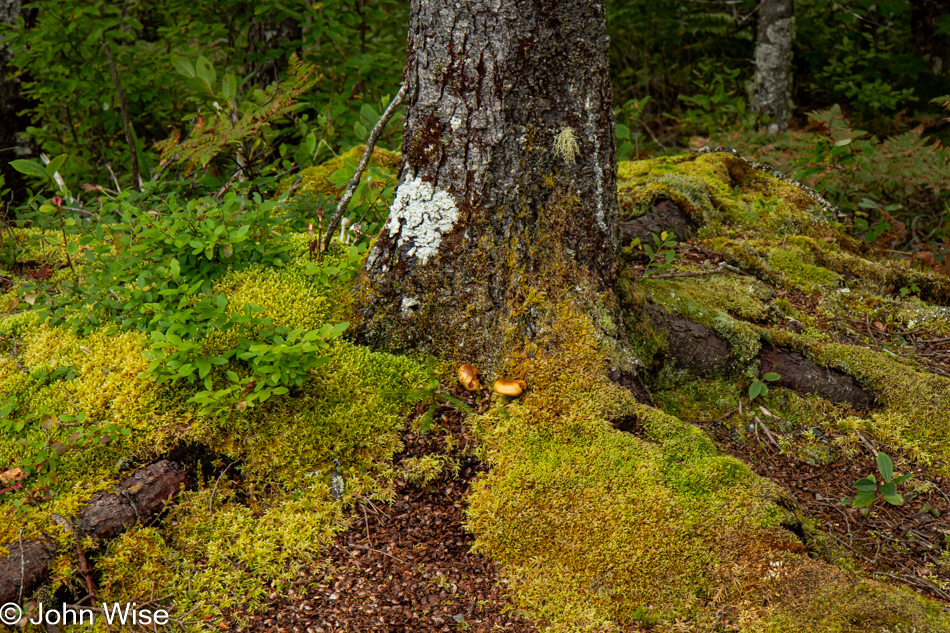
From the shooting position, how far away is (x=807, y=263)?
4.76m

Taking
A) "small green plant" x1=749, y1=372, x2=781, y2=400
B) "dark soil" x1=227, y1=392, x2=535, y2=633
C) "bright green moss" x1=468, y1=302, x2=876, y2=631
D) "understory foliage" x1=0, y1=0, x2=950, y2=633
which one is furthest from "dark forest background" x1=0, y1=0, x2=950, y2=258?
"bright green moss" x1=468, y1=302, x2=876, y2=631

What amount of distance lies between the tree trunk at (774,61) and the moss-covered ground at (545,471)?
6797 mm

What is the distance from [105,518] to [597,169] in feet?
8.18

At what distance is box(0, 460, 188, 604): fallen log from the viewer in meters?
2.10

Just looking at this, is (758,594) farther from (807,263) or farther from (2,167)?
(2,167)

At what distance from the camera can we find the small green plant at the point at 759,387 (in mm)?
3213

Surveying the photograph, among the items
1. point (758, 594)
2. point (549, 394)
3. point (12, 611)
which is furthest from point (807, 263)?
point (12, 611)

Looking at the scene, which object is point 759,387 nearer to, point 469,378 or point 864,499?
point 864,499

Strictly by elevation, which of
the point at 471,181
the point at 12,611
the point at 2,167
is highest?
the point at 471,181

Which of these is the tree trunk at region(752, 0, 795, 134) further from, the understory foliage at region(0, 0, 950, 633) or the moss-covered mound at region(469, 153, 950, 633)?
the moss-covered mound at region(469, 153, 950, 633)

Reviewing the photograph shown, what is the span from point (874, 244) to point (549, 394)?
→ 5.06m

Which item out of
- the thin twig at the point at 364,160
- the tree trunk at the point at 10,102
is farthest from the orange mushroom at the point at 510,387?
the tree trunk at the point at 10,102

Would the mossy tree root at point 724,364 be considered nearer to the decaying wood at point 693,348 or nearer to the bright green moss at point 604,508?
the decaying wood at point 693,348

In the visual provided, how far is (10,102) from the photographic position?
6992mm
